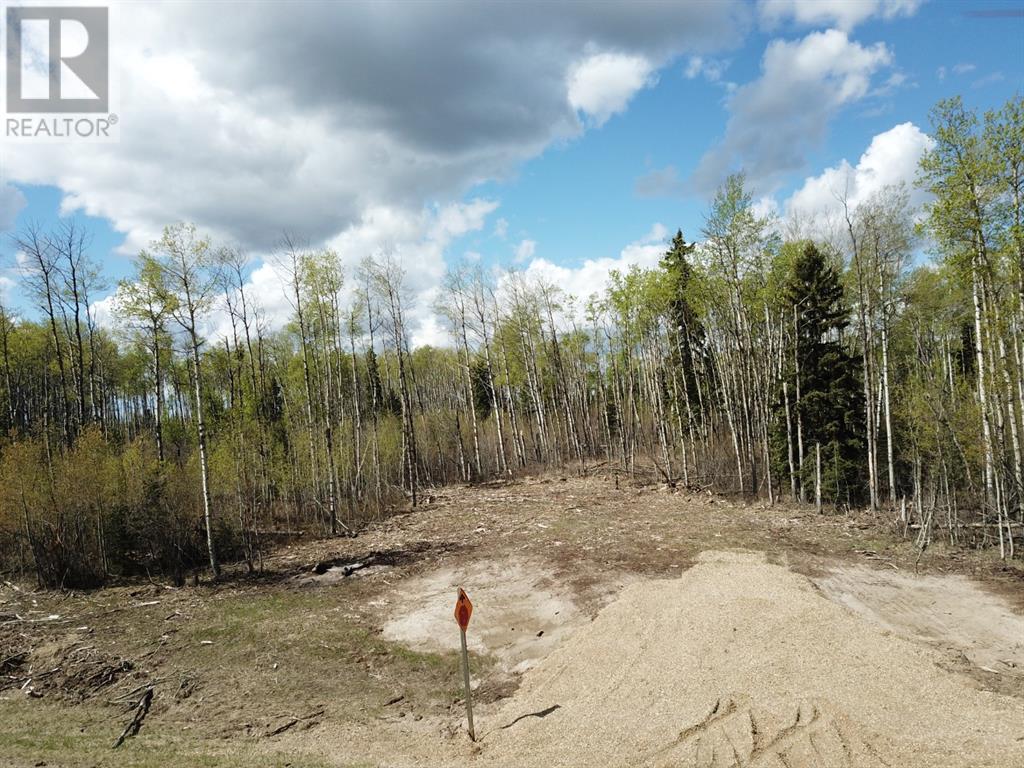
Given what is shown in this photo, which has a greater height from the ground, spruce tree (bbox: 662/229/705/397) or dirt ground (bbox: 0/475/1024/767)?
spruce tree (bbox: 662/229/705/397)

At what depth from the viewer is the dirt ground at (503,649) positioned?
6.63 m

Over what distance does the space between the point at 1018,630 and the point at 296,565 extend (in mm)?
16963

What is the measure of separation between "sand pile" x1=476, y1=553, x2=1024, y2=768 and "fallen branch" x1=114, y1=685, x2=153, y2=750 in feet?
16.7

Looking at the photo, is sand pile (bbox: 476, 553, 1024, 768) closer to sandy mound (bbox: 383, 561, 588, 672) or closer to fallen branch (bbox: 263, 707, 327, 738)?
sandy mound (bbox: 383, 561, 588, 672)

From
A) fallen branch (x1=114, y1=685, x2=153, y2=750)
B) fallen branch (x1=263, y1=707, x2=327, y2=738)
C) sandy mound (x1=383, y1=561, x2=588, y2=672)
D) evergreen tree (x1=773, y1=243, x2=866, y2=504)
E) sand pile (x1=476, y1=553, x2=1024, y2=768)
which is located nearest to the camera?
sand pile (x1=476, y1=553, x2=1024, y2=768)

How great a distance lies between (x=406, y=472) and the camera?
3123 cm

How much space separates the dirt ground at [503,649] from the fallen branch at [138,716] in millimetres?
94

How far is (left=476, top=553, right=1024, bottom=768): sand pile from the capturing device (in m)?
5.74

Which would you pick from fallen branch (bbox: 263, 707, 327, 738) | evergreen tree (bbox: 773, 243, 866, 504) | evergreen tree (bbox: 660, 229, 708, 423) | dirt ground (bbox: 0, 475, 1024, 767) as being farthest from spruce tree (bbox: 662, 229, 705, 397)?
fallen branch (bbox: 263, 707, 327, 738)

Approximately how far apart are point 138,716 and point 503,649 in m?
5.78

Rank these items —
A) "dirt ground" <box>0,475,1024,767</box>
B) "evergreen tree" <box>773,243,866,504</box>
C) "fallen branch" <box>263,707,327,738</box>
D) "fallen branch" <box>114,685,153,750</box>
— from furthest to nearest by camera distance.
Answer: "evergreen tree" <box>773,243,866,504</box> → "fallen branch" <box>263,707,327,738</box> → "fallen branch" <box>114,685,153,750</box> → "dirt ground" <box>0,475,1024,767</box>

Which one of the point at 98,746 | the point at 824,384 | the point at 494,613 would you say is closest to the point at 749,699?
the point at 494,613

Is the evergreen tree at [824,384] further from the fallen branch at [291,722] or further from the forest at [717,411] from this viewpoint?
the fallen branch at [291,722]

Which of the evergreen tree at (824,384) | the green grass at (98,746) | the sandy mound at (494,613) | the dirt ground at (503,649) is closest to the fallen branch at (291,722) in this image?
the dirt ground at (503,649)
